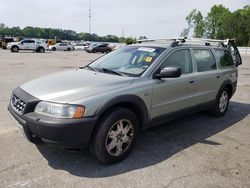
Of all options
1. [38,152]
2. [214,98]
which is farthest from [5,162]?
[214,98]

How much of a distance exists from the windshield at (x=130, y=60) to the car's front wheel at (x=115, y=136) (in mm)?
762

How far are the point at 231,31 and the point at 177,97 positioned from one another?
278 ft

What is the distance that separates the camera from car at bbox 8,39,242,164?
3467 mm

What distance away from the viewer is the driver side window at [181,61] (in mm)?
4719

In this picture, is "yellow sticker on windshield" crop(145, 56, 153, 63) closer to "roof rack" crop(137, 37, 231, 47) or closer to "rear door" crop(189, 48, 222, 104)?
"roof rack" crop(137, 37, 231, 47)

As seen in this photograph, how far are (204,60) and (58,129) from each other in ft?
11.5

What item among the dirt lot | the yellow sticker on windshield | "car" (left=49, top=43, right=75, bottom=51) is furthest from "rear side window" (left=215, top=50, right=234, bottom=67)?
"car" (left=49, top=43, right=75, bottom=51)

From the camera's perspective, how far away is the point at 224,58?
6547mm

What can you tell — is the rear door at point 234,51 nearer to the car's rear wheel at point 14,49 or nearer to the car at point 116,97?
the car at point 116,97

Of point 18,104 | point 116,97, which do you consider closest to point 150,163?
point 116,97

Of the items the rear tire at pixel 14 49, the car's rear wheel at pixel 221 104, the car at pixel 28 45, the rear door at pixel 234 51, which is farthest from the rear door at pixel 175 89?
the car at pixel 28 45

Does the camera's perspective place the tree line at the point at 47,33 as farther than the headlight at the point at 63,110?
Yes

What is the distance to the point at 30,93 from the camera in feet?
12.6

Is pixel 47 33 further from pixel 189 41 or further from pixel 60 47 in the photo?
pixel 189 41
